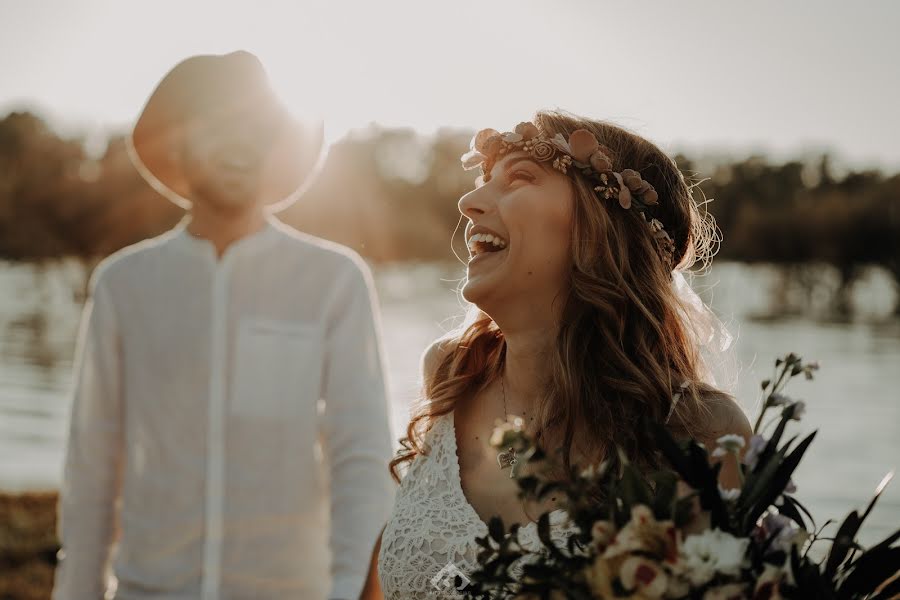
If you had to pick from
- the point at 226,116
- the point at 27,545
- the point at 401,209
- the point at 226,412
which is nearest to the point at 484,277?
the point at 226,412

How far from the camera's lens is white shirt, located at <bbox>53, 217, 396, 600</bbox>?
3139 millimetres

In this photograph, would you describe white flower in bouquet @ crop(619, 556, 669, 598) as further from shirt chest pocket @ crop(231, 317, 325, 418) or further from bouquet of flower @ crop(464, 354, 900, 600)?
shirt chest pocket @ crop(231, 317, 325, 418)

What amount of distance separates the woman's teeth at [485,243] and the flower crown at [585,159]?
0.21m

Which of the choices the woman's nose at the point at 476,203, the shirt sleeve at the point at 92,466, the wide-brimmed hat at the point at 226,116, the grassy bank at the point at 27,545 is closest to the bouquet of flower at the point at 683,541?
the woman's nose at the point at 476,203

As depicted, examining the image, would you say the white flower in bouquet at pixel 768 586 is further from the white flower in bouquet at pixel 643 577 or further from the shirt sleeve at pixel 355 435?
the shirt sleeve at pixel 355 435

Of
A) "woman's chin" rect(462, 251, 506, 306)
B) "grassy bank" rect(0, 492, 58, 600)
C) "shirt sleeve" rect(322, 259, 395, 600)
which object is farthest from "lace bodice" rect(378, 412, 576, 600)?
"grassy bank" rect(0, 492, 58, 600)

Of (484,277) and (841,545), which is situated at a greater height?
(484,277)

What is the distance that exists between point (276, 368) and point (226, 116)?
0.90 m

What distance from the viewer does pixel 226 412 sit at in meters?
3.22

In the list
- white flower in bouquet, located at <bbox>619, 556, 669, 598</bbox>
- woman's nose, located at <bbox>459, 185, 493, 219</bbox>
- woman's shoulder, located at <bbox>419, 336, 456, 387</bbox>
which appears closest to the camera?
white flower in bouquet, located at <bbox>619, 556, 669, 598</bbox>

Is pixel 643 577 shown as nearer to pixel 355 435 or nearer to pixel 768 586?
pixel 768 586

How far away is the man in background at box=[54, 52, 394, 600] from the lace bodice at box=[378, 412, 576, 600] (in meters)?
0.63

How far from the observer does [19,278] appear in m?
47.3

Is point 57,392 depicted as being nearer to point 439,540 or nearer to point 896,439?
point 896,439
